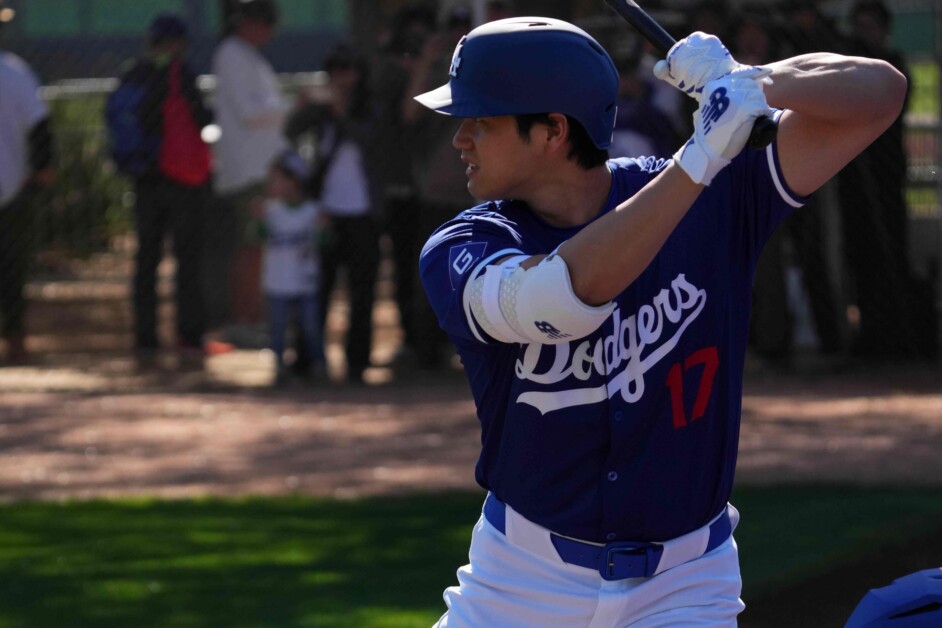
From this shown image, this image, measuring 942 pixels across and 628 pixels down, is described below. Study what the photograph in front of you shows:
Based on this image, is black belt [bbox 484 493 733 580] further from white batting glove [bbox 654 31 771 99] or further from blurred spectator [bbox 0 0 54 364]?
blurred spectator [bbox 0 0 54 364]

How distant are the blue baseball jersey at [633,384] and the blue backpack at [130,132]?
24.3 feet

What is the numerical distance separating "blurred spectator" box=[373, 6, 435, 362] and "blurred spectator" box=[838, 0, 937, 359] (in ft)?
8.57

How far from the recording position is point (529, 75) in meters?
2.68

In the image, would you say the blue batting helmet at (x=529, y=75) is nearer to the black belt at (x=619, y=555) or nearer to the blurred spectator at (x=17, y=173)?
the black belt at (x=619, y=555)

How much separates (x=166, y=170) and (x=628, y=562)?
25.3 feet

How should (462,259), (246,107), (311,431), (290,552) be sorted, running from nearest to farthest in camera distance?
1. (462,259)
2. (290,552)
3. (311,431)
4. (246,107)

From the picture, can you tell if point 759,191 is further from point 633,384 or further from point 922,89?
point 922,89

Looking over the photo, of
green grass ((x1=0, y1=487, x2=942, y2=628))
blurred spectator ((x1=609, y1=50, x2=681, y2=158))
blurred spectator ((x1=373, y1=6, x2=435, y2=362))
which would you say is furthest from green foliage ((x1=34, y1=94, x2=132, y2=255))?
green grass ((x1=0, y1=487, x2=942, y2=628))

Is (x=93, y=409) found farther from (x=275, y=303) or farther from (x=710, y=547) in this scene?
(x=710, y=547)

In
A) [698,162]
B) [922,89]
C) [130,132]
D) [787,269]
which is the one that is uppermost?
[698,162]

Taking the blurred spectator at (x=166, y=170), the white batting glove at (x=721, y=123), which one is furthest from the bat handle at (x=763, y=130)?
the blurred spectator at (x=166, y=170)

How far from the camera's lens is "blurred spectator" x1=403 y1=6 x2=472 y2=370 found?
909cm

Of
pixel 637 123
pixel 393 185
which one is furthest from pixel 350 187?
pixel 637 123

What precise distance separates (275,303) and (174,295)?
3.78 feet
